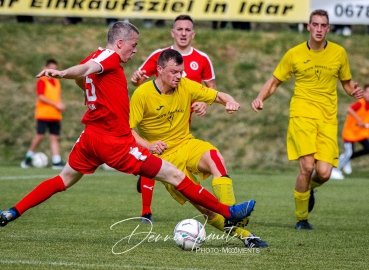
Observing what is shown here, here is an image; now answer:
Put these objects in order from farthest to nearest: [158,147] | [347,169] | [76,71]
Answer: [347,169] → [158,147] → [76,71]

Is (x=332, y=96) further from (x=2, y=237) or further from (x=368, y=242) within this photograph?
(x=2, y=237)

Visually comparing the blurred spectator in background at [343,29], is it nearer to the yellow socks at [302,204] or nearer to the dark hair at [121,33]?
the yellow socks at [302,204]

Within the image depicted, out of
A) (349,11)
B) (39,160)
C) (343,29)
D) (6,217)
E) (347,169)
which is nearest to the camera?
(6,217)

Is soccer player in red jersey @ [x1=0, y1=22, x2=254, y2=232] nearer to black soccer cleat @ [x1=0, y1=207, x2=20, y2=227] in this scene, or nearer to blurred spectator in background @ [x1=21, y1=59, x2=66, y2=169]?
black soccer cleat @ [x1=0, y1=207, x2=20, y2=227]

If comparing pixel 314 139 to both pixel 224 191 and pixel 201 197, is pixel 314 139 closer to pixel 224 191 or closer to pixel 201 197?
pixel 224 191

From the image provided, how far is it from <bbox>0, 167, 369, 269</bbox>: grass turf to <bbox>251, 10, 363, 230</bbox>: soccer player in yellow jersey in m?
0.60

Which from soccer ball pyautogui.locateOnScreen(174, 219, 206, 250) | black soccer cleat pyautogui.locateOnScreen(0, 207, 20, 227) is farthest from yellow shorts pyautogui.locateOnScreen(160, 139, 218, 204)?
black soccer cleat pyautogui.locateOnScreen(0, 207, 20, 227)

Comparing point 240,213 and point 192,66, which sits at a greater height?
point 192,66

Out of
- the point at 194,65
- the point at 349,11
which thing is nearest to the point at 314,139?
the point at 194,65

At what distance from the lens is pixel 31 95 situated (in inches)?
842

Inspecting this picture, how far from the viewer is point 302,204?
31.0 feet

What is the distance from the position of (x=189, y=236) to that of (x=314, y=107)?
113 inches

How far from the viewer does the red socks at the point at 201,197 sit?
24.0 ft

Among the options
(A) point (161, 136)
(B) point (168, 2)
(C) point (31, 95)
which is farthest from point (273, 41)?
(A) point (161, 136)
